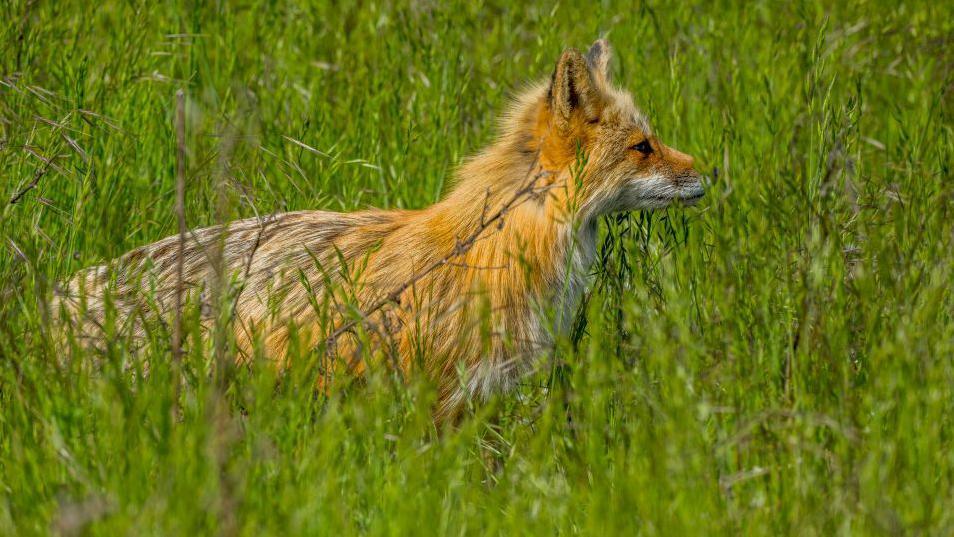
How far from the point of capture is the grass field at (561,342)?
283 cm

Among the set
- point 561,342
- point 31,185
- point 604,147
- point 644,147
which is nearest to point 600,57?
point 644,147

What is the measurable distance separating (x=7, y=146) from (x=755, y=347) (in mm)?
2886

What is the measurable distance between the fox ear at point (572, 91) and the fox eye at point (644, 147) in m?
0.23

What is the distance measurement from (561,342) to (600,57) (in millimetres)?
2292

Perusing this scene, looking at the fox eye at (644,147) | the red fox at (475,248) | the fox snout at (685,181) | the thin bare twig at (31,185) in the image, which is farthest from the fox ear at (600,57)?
the thin bare twig at (31,185)

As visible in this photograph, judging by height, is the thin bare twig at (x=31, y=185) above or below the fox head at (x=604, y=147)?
above

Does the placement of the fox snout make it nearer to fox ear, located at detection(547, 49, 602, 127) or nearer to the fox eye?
the fox eye

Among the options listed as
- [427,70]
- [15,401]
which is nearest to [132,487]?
[15,401]

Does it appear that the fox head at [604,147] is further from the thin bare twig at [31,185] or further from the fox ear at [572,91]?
the thin bare twig at [31,185]

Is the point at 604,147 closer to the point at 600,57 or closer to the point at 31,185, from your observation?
the point at 600,57

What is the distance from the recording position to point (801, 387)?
3.23 meters

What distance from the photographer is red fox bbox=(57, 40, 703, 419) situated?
425cm

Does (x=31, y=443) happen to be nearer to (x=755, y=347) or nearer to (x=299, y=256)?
(x=299, y=256)

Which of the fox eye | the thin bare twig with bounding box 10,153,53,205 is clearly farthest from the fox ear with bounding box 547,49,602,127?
the thin bare twig with bounding box 10,153,53,205
